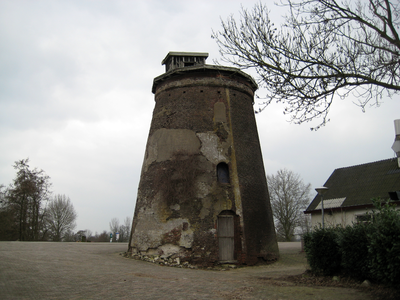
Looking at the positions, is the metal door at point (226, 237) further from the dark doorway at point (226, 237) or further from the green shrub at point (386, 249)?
the green shrub at point (386, 249)

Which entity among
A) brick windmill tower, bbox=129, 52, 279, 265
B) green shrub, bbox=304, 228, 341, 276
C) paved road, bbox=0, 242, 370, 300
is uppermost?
brick windmill tower, bbox=129, 52, 279, 265

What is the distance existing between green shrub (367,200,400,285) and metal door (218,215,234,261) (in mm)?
6941

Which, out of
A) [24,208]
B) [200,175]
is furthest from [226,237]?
[24,208]

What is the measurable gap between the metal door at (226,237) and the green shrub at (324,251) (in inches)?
174

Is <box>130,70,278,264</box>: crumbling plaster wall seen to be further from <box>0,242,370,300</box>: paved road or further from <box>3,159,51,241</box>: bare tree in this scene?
<box>3,159,51,241</box>: bare tree

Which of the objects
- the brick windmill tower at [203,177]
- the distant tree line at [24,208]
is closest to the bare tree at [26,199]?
the distant tree line at [24,208]

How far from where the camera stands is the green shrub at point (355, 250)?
27.8 ft

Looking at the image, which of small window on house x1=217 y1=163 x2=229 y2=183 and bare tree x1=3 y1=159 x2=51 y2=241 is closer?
small window on house x1=217 y1=163 x2=229 y2=183

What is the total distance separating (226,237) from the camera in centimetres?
1429

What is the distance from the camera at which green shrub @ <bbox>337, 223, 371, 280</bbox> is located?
846 centimetres

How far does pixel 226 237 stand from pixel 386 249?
782cm

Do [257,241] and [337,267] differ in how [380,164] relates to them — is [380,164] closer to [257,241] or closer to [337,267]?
[257,241]

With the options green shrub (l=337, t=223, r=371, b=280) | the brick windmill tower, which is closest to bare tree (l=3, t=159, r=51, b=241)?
the brick windmill tower

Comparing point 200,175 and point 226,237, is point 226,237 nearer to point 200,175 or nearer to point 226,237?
point 226,237
